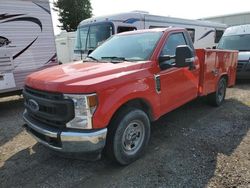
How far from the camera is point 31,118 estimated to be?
385 cm

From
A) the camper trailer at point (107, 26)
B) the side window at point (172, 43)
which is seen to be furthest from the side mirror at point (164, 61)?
the camper trailer at point (107, 26)

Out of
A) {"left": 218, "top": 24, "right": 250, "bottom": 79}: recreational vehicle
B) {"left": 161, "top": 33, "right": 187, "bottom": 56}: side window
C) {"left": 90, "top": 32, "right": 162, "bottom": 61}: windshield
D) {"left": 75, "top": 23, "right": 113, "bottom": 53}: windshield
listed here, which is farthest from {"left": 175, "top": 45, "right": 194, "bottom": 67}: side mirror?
Answer: {"left": 218, "top": 24, "right": 250, "bottom": 79}: recreational vehicle

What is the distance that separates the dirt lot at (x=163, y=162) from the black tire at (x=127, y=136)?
17 cm

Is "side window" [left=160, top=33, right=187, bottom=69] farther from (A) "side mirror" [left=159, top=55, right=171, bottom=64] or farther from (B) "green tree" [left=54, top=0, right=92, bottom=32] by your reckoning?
(B) "green tree" [left=54, top=0, right=92, bottom=32]

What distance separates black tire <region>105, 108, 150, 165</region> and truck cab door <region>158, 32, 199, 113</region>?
0.61m

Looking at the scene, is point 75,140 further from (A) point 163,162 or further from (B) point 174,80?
(B) point 174,80

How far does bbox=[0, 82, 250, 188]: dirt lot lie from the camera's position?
3.40m

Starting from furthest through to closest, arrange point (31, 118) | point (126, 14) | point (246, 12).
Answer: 1. point (246, 12)
2. point (126, 14)
3. point (31, 118)

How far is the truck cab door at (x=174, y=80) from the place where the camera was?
425 centimetres

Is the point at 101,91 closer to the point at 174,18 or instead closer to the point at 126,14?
the point at 126,14

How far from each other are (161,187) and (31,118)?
2.16 meters

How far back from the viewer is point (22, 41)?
23.9ft

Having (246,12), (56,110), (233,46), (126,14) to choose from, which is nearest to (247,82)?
(233,46)

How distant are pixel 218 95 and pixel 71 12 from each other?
30.6 m
